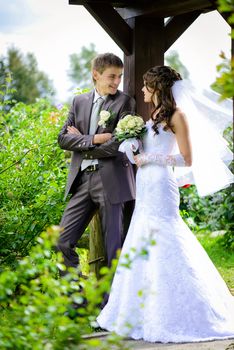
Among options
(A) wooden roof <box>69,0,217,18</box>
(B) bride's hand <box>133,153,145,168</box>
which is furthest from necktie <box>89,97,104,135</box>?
(A) wooden roof <box>69,0,217,18</box>

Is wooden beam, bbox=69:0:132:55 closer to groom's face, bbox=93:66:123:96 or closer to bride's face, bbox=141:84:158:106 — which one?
groom's face, bbox=93:66:123:96

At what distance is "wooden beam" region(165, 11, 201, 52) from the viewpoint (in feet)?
21.3

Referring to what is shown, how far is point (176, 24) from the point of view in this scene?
6.50 metres

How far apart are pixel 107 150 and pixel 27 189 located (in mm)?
1151

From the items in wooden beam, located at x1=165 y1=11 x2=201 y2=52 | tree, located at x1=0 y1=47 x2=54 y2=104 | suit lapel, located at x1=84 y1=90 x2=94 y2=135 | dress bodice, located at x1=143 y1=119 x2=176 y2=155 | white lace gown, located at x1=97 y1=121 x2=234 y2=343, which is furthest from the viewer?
tree, located at x1=0 y1=47 x2=54 y2=104

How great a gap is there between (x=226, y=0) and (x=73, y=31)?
4738 centimetres

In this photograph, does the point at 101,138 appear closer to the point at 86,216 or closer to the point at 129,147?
the point at 129,147

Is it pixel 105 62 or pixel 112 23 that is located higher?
pixel 112 23

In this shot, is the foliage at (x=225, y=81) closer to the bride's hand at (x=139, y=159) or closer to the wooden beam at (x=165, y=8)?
the bride's hand at (x=139, y=159)

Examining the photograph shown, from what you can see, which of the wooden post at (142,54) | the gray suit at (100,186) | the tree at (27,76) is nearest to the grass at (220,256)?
the gray suit at (100,186)

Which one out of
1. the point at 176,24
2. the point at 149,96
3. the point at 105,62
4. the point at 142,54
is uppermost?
the point at 176,24

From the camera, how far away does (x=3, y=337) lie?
3246 millimetres

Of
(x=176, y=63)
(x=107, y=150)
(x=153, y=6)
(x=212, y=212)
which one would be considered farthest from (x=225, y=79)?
(x=176, y=63)

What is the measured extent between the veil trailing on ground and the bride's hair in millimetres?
50
